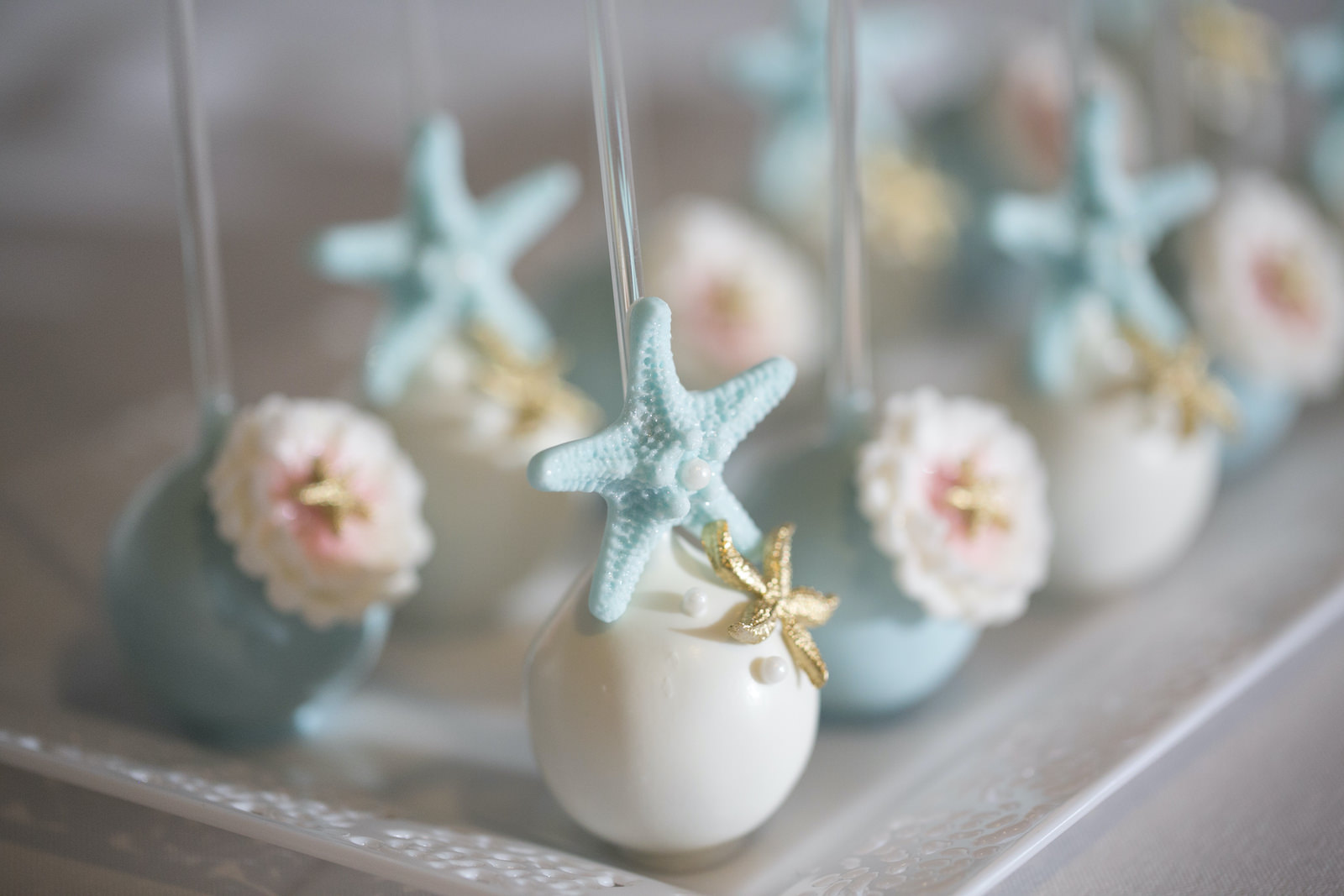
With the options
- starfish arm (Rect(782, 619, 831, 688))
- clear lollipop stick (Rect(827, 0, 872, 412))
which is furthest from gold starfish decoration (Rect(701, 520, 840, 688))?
clear lollipop stick (Rect(827, 0, 872, 412))

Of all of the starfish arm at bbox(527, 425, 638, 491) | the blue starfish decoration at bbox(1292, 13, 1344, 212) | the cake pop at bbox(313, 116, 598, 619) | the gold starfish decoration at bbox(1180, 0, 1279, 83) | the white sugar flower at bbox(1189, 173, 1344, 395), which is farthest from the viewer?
the gold starfish decoration at bbox(1180, 0, 1279, 83)

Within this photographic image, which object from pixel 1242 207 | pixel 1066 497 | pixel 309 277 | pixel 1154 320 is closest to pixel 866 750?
pixel 1066 497

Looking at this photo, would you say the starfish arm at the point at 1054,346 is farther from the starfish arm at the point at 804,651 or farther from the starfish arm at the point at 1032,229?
the starfish arm at the point at 804,651

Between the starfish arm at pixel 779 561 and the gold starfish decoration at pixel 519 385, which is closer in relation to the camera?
the starfish arm at pixel 779 561

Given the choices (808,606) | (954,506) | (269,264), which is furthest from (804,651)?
(269,264)

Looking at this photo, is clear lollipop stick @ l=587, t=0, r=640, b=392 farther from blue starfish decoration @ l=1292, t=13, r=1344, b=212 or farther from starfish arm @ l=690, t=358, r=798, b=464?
blue starfish decoration @ l=1292, t=13, r=1344, b=212

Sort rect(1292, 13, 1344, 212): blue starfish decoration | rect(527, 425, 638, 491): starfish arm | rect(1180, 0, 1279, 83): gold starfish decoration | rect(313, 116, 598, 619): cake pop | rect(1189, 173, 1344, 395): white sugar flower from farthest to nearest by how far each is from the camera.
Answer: rect(1180, 0, 1279, 83): gold starfish decoration
rect(1292, 13, 1344, 212): blue starfish decoration
rect(1189, 173, 1344, 395): white sugar flower
rect(313, 116, 598, 619): cake pop
rect(527, 425, 638, 491): starfish arm

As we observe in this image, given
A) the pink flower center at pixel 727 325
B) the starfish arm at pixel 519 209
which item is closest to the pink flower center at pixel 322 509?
the starfish arm at pixel 519 209

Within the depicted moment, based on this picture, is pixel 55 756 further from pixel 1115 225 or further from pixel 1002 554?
pixel 1115 225
